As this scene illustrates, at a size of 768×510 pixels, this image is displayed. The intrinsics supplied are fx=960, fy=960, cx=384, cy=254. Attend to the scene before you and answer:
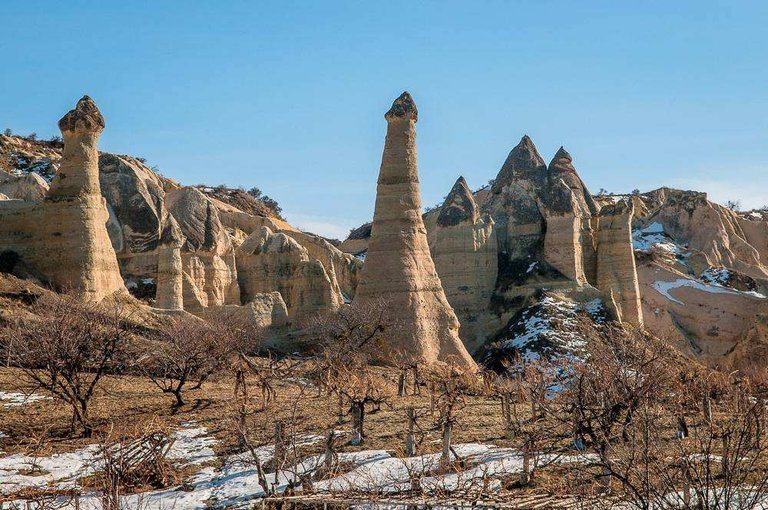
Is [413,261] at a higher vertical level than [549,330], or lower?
higher

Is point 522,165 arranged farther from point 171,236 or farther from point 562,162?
point 171,236

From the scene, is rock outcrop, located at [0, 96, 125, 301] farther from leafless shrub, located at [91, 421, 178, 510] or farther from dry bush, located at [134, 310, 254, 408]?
leafless shrub, located at [91, 421, 178, 510]

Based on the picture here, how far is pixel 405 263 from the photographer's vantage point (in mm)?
30828

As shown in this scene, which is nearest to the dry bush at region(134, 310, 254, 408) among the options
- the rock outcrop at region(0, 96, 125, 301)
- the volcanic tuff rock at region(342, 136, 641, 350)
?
the rock outcrop at region(0, 96, 125, 301)

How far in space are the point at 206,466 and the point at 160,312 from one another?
12.6m

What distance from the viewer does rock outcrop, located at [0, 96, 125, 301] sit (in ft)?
88.7

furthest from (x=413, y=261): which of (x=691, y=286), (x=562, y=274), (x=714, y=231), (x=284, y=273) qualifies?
(x=714, y=231)

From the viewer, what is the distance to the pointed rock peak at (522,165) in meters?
46.6

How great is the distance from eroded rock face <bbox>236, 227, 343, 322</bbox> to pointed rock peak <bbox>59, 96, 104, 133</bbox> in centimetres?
883

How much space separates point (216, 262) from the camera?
35.6 metres

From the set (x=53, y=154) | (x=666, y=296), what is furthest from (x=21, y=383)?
(x=53, y=154)

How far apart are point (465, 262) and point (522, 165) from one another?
1070cm

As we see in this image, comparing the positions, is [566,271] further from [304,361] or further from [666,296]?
[304,361]

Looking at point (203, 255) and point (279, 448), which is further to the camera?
point (203, 255)
